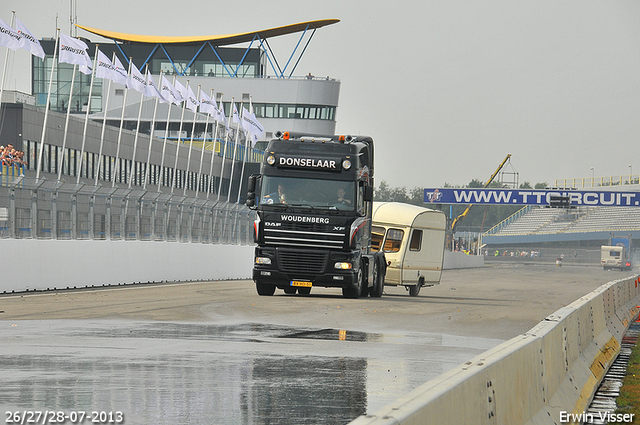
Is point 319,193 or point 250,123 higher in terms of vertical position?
point 250,123

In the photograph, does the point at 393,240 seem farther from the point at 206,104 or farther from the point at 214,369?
the point at 206,104

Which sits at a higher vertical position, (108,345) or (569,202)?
(569,202)

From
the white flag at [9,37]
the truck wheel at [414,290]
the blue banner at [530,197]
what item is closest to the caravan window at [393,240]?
the truck wheel at [414,290]

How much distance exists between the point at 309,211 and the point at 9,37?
16.9 meters

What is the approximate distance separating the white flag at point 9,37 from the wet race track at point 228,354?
14.6m

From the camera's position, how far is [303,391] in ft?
26.5

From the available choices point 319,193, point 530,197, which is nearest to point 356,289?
point 319,193

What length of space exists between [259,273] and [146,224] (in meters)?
8.72

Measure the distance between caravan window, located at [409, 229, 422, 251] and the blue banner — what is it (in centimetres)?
5691

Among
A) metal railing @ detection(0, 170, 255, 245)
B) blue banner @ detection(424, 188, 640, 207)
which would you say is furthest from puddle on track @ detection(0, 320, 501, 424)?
blue banner @ detection(424, 188, 640, 207)

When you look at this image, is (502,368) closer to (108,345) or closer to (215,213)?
(108,345)

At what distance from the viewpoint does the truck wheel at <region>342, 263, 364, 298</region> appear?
21.9 m

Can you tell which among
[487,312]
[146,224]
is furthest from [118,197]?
[487,312]

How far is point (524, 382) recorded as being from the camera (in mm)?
6531
